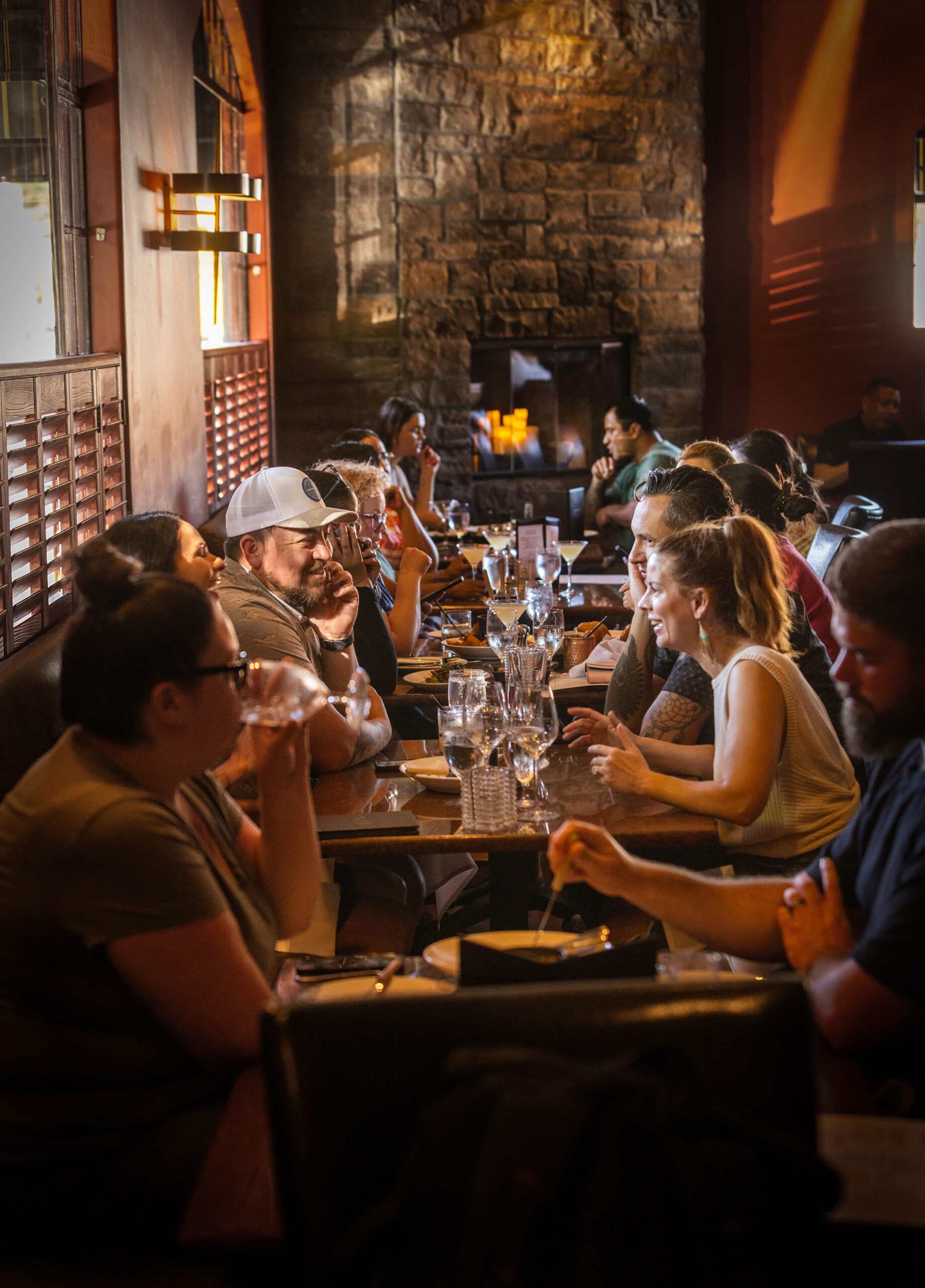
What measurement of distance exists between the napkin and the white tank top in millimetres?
1076

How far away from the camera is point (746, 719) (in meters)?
2.12

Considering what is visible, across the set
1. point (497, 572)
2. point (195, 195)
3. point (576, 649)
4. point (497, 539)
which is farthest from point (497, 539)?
point (195, 195)

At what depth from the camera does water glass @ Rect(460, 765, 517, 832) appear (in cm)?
213

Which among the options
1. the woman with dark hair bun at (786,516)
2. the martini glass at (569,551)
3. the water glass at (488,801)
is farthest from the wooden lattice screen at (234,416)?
the water glass at (488,801)

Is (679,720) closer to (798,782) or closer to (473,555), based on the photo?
(798,782)

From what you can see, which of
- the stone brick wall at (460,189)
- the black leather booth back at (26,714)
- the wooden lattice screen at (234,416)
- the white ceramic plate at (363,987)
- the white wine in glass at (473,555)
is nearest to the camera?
the white ceramic plate at (363,987)

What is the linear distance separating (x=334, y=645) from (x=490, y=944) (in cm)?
136

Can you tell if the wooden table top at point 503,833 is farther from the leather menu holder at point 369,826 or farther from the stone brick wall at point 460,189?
the stone brick wall at point 460,189

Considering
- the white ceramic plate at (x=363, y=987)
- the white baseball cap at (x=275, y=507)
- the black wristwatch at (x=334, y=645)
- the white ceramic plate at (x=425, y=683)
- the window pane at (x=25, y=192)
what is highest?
the window pane at (x=25, y=192)

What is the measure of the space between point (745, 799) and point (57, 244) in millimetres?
2475

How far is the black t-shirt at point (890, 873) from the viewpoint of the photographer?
1.31 metres

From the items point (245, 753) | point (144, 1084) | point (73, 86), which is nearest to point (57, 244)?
point (73, 86)

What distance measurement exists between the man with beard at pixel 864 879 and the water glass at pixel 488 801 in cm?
42

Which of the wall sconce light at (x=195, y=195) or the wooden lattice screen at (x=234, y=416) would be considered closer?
the wall sconce light at (x=195, y=195)
